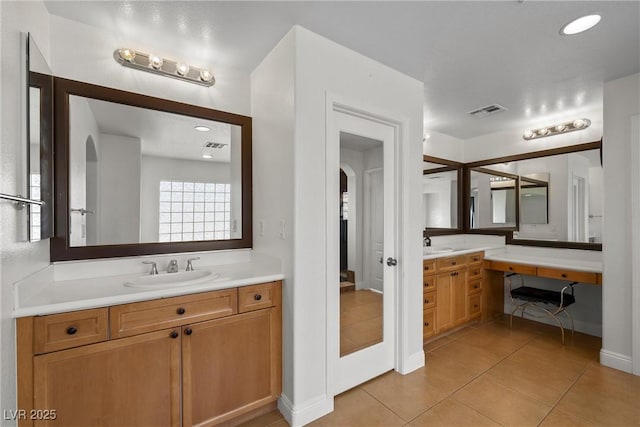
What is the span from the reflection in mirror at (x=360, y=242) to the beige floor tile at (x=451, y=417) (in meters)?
0.59

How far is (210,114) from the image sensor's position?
2.25 m

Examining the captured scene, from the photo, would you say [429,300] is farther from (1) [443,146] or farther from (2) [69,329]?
(2) [69,329]

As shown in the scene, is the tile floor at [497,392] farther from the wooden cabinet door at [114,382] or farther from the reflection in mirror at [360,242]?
the wooden cabinet door at [114,382]

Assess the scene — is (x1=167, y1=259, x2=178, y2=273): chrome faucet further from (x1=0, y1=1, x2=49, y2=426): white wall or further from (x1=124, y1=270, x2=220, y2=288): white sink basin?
(x1=0, y1=1, x2=49, y2=426): white wall

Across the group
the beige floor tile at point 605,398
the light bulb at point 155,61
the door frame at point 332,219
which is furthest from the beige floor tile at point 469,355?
the light bulb at point 155,61

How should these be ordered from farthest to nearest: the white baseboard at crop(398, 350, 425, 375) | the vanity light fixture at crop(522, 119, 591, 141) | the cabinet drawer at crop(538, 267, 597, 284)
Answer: the vanity light fixture at crop(522, 119, 591, 141), the cabinet drawer at crop(538, 267, 597, 284), the white baseboard at crop(398, 350, 425, 375)

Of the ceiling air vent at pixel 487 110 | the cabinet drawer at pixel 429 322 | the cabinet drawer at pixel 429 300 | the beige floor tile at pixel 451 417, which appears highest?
the ceiling air vent at pixel 487 110

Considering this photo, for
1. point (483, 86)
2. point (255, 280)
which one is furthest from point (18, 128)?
point (483, 86)

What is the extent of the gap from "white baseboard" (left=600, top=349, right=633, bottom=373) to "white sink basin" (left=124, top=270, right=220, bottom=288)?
335cm

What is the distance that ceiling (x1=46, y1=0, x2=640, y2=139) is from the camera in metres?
1.69

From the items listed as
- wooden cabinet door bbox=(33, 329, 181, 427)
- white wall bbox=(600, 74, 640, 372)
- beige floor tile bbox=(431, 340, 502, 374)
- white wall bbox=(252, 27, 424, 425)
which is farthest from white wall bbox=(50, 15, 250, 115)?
white wall bbox=(600, 74, 640, 372)

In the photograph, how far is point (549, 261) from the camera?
325 cm

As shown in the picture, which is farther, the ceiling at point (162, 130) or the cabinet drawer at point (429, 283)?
the cabinet drawer at point (429, 283)

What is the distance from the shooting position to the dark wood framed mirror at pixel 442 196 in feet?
12.5
